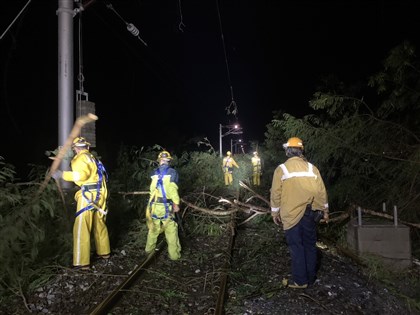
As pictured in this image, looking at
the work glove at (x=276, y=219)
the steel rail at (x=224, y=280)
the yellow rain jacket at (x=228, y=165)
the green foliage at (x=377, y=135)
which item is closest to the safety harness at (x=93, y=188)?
the steel rail at (x=224, y=280)

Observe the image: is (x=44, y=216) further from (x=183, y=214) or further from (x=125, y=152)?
(x=125, y=152)

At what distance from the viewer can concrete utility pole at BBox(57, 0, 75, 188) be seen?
659 cm

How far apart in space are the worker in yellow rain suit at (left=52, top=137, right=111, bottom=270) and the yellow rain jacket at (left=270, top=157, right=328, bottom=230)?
2.78 m

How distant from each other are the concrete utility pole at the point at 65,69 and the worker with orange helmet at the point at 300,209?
3.88 meters

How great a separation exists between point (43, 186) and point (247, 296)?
11.9 ft

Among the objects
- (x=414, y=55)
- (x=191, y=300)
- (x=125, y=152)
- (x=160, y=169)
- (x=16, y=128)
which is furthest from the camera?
(x=16, y=128)

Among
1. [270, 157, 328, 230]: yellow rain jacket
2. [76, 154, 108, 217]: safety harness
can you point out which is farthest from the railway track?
[270, 157, 328, 230]: yellow rain jacket

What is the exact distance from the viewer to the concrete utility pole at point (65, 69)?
659 centimetres

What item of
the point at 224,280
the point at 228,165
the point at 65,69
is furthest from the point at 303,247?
the point at 228,165

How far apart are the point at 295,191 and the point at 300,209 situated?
0.26 metres

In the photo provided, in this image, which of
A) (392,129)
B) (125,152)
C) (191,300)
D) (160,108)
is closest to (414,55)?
(392,129)

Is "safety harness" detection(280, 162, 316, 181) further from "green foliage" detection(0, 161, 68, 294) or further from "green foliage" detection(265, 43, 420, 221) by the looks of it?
"green foliage" detection(265, 43, 420, 221)

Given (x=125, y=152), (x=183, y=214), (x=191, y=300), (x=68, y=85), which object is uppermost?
(x=68, y=85)

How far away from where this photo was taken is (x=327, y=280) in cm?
539
